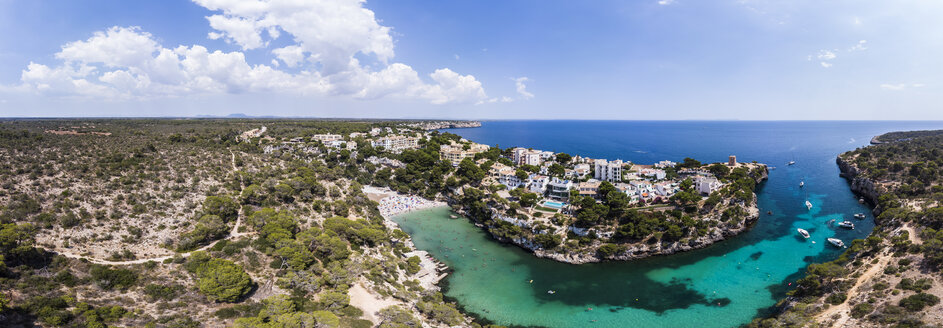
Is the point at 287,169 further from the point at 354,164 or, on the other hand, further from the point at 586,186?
the point at 586,186

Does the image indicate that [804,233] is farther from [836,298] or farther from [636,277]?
[636,277]

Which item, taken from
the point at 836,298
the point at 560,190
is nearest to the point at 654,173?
the point at 560,190

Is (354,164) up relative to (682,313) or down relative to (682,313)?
up

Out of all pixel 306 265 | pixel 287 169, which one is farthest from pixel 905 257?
pixel 287 169

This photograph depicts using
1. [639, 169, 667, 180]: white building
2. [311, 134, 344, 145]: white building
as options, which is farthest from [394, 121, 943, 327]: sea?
[311, 134, 344, 145]: white building

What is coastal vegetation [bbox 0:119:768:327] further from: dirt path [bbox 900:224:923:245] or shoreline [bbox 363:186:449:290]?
dirt path [bbox 900:224:923:245]

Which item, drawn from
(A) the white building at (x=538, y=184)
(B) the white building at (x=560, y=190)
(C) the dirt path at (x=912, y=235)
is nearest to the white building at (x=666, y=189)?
(B) the white building at (x=560, y=190)
